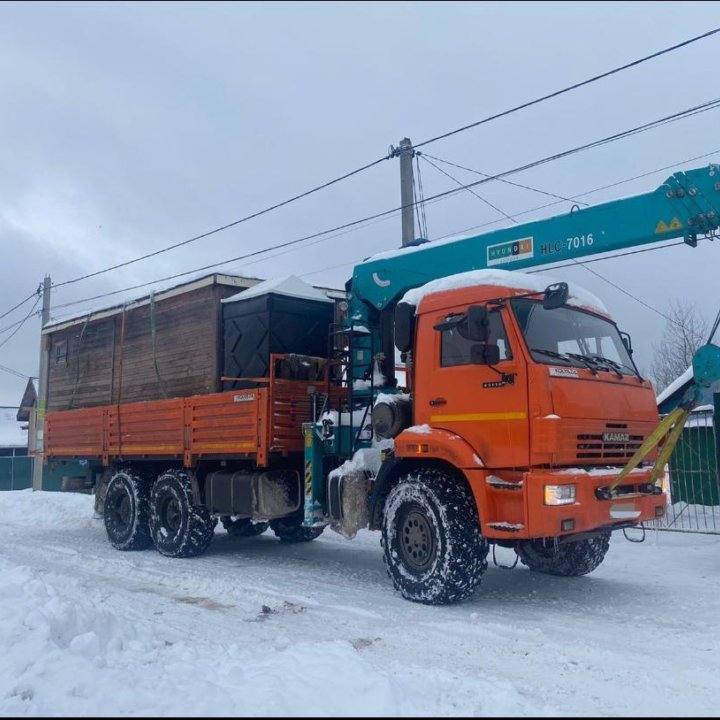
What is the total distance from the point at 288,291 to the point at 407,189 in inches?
229

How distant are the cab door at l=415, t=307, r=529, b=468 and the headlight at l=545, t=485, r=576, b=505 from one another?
35 centimetres

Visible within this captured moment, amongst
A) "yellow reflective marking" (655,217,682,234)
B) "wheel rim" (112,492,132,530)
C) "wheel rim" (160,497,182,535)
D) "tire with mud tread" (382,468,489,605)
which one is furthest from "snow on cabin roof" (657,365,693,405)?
"wheel rim" (112,492,132,530)

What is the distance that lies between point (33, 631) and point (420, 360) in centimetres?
429

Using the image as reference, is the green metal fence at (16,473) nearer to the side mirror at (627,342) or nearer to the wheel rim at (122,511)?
the wheel rim at (122,511)

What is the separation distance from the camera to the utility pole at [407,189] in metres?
14.7

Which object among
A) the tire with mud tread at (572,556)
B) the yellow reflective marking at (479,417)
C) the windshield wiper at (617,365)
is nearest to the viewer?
the yellow reflective marking at (479,417)

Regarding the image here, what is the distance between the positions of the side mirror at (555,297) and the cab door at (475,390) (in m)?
0.40

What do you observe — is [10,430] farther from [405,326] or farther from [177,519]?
[405,326]

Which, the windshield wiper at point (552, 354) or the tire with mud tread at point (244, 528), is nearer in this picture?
the windshield wiper at point (552, 354)

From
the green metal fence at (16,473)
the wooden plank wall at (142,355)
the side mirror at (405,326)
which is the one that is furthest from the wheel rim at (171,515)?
the green metal fence at (16,473)

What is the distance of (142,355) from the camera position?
11719 mm

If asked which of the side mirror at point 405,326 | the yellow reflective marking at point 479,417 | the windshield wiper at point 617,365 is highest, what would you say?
the side mirror at point 405,326

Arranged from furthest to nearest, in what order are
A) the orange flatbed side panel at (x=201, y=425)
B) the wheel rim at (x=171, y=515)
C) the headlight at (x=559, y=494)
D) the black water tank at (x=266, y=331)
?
the wheel rim at (x=171, y=515)
the black water tank at (x=266, y=331)
the orange flatbed side panel at (x=201, y=425)
the headlight at (x=559, y=494)

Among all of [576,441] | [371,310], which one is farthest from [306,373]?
[576,441]
